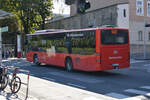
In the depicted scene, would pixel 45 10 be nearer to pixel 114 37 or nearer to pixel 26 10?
pixel 26 10

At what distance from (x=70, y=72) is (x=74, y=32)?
282 centimetres

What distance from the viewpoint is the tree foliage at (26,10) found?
38.1m

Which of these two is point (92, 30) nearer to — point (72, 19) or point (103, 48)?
point (103, 48)

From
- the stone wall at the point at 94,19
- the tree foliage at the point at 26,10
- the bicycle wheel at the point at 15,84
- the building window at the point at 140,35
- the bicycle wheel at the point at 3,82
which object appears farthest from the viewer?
the tree foliage at the point at 26,10

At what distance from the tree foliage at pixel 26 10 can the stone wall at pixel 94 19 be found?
506 cm

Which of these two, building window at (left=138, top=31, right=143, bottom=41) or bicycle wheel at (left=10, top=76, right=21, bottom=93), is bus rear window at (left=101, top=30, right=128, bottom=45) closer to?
bicycle wheel at (left=10, top=76, right=21, bottom=93)

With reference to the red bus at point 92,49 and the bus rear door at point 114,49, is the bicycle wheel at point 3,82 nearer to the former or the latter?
the red bus at point 92,49

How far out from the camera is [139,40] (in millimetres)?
30781

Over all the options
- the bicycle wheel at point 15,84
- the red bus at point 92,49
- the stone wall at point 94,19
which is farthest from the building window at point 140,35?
the bicycle wheel at point 15,84

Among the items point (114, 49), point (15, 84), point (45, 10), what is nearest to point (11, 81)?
point (15, 84)

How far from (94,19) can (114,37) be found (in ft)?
57.7

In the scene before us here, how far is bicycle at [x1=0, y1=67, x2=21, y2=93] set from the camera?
8578mm

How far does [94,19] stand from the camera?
31.3 metres

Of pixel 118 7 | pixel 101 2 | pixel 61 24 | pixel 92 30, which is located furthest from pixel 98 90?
pixel 61 24
